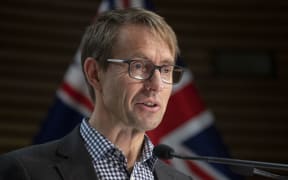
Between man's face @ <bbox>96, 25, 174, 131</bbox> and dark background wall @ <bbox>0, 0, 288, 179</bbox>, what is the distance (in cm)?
314

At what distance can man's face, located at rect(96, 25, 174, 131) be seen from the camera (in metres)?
1.73

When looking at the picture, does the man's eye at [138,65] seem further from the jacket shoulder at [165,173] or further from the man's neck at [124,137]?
the jacket shoulder at [165,173]

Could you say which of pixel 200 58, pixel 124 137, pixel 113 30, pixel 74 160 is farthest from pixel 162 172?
pixel 200 58

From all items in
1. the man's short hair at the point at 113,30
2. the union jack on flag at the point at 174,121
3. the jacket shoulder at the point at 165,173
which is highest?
the man's short hair at the point at 113,30

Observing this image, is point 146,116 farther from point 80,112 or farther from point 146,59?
point 80,112

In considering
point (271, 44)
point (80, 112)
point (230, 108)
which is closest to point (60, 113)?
point (80, 112)

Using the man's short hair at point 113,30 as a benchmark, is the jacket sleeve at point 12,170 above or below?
below

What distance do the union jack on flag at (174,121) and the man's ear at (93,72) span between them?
1.85 meters

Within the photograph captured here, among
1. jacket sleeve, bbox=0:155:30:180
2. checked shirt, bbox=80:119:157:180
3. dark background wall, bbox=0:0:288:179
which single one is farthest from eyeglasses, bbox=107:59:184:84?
dark background wall, bbox=0:0:288:179

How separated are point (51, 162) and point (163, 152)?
33 cm

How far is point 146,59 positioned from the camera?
1746mm

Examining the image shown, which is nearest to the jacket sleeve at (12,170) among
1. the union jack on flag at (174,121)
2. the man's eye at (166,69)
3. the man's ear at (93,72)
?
the man's ear at (93,72)

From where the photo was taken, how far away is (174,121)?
3898 mm

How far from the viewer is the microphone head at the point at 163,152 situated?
1.68 metres
